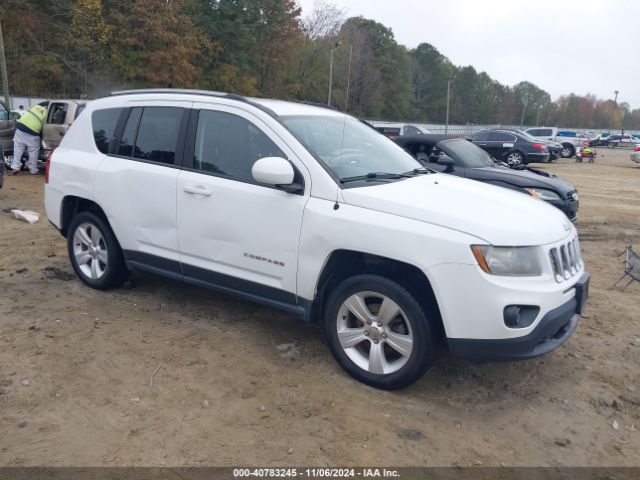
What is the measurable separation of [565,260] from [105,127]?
411cm

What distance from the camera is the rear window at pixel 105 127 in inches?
204

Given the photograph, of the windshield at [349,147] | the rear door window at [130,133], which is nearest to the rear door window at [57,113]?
the rear door window at [130,133]

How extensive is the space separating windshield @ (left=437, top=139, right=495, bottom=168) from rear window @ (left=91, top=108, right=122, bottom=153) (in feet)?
18.3

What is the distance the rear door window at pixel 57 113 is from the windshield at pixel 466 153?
30.6ft

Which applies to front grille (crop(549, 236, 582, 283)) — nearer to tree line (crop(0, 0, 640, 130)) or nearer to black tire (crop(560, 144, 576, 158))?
tree line (crop(0, 0, 640, 130))

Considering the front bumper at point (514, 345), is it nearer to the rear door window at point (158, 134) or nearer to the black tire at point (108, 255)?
the rear door window at point (158, 134)

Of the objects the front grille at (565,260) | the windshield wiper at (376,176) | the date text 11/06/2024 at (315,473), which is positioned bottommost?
the date text 11/06/2024 at (315,473)

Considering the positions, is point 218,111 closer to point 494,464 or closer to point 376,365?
point 376,365

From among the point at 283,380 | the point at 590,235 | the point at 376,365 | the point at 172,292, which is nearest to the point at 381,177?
the point at 376,365

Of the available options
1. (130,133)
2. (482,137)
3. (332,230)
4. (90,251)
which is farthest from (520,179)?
(482,137)

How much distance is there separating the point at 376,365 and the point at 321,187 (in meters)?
1.25

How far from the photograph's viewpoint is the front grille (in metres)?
3.59

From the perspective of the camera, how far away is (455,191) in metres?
4.06

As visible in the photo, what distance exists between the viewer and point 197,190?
439 centimetres
